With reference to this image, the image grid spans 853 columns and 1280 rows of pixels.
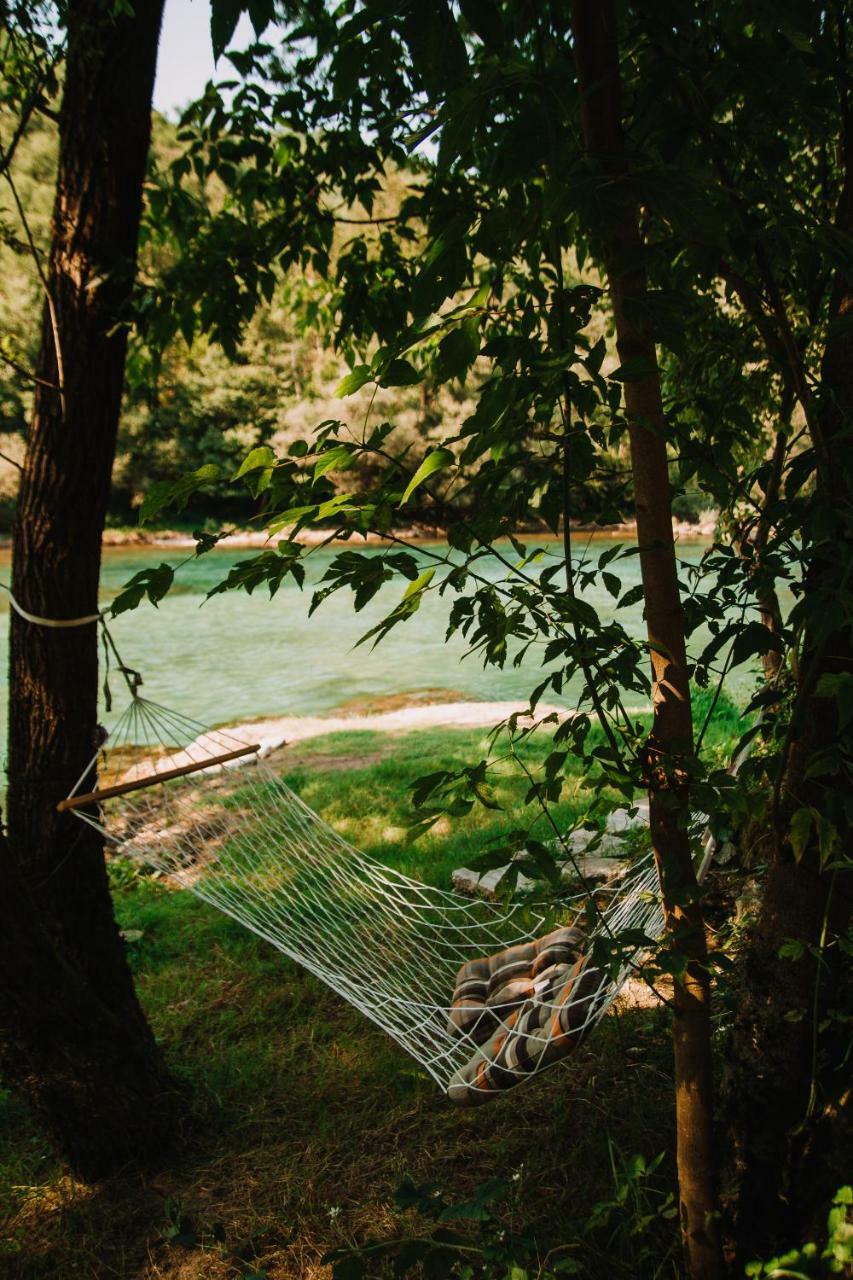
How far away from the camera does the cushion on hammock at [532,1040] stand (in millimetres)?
1287

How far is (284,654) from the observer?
9.51 meters

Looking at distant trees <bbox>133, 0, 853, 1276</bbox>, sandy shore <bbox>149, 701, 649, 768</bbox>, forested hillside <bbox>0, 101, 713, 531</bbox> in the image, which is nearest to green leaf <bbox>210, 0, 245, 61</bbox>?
distant trees <bbox>133, 0, 853, 1276</bbox>

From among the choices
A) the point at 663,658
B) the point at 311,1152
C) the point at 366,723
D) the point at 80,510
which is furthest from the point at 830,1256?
the point at 366,723

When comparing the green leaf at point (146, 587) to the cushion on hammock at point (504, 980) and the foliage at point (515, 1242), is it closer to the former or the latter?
the foliage at point (515, 1242)

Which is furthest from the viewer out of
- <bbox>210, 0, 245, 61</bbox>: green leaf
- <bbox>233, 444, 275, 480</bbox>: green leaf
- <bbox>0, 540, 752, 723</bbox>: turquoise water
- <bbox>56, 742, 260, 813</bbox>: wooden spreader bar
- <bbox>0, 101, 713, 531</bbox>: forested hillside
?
<bbox>0, 101, 713, 531</bbox>: forested hillside

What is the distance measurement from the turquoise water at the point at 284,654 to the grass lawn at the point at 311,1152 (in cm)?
345

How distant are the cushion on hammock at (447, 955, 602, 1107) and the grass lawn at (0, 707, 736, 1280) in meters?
0.14

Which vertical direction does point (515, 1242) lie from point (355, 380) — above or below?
below

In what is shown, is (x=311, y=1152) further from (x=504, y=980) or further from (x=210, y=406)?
(x=210, y=406)

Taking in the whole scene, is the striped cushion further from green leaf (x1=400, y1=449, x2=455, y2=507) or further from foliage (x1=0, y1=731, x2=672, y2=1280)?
green leaf (x1=400, y1=449, x2=455, y2=507)

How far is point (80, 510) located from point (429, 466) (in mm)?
1120

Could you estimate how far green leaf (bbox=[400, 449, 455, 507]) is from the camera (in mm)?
639

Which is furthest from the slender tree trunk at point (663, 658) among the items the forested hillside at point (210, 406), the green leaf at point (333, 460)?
the forested hillside at point (210, 406)

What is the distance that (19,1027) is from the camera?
1.39 m
